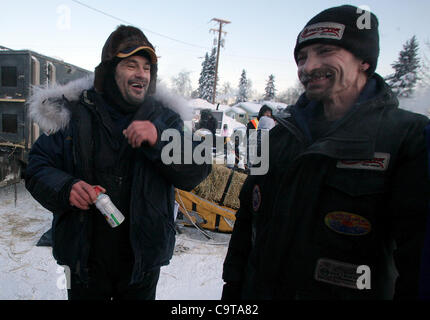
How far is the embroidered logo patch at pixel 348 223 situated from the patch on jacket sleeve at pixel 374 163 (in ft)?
0.68

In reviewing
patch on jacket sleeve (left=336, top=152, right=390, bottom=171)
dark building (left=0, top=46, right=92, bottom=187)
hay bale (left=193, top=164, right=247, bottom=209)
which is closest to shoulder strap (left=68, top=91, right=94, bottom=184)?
patch on jacket sleeve (left=336, top=152, right=390, bottom=171)

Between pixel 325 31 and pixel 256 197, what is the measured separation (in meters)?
0.93

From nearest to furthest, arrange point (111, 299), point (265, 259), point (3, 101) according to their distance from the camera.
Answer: point (265, 259)
point (111, 299)
point (3, 101)

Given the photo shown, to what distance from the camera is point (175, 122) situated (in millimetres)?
1866

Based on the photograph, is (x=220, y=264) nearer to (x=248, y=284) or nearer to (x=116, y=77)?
(x=248, y=284)

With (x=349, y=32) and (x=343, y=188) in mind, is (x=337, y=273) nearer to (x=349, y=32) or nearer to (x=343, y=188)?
(x=343, y=188)

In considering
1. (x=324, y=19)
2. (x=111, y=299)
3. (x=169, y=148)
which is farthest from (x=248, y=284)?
(x=324, y=19)

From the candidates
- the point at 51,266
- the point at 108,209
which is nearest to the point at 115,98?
the point at 108,209

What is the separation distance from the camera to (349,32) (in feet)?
4.07

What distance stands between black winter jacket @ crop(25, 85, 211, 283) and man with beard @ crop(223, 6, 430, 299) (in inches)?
26.7

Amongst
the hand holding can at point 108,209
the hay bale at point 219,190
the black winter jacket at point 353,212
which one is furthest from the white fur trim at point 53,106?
the hay bale at point 219,190

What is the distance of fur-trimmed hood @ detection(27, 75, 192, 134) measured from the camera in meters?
1.72

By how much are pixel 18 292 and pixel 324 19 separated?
4064mm

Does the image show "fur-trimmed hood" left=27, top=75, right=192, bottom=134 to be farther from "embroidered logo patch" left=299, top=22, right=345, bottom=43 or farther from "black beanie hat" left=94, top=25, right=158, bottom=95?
"embroidered logo patch" left=299, top=22, right=345, bottom=43
